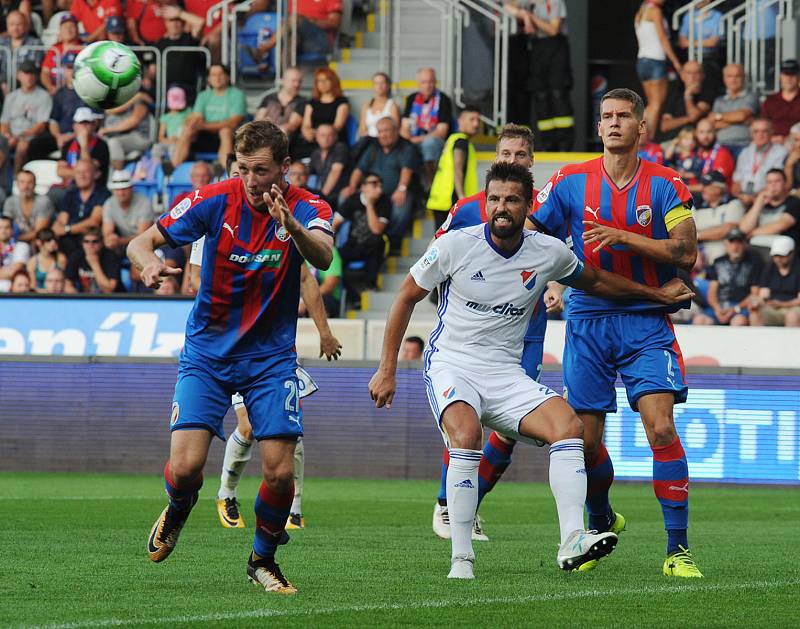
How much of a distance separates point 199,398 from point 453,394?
123cm

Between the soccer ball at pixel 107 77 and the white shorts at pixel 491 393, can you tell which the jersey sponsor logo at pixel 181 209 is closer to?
the white shorts at pixel 491 393

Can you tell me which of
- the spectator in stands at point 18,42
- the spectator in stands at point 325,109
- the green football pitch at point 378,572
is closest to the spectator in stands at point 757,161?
the spectator in stands at point 325,109

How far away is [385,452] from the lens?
607 inches

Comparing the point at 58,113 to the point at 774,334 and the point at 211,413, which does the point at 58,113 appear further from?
the point at 211,413

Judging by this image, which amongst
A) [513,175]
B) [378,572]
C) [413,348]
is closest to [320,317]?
[378,572]

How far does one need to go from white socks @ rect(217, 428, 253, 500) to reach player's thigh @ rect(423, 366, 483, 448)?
315cm

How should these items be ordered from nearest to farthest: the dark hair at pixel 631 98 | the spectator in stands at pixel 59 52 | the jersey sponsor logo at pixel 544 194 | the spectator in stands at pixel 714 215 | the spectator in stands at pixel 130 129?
1. the dark hair at pixel 631 98
2. the jersey sponsor logo at pixel 544 194
3. the spectator in stands at pixel 714 215
4. the spectator in stands at pixel 130 129
5. the spectator in stands at pixel 59 52

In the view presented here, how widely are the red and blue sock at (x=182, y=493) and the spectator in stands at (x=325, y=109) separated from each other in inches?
497

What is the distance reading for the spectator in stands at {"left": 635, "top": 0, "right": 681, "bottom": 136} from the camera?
1966 cm

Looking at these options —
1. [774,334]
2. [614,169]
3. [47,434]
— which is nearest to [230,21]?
[47,434]

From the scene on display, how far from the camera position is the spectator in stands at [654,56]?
19656 millimetres

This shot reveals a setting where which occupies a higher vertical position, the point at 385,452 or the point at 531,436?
the point at 531,436

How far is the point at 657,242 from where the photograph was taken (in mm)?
7773

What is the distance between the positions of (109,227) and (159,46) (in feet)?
11.6
